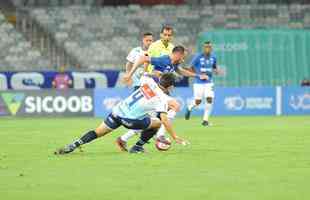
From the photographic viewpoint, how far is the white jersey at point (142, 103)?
53.9ft

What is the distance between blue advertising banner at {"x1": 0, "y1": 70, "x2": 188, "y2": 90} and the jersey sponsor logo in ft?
12.9

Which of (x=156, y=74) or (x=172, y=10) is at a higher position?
(x=156, y=74)

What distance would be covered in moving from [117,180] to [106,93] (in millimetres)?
21063

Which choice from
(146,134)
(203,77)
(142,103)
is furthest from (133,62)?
(203,77)

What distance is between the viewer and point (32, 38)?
1628 inches

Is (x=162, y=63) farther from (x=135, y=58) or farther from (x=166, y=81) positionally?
(x=166, y=81)

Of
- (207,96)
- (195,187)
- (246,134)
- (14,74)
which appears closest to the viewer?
(195,187)

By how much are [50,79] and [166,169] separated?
24041mm

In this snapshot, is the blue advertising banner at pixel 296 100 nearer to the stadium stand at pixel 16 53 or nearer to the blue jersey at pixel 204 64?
the blue jersey at pixel 204 64

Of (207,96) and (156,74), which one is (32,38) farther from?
(156,74)

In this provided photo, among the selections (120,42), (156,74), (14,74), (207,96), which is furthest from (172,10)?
(156,74)

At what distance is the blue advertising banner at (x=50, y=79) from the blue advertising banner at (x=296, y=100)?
4.34 meters

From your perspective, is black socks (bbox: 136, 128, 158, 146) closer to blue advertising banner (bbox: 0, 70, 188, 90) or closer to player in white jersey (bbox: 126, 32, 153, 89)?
player in white jersey (bbox: 126, 32, 153, 89)

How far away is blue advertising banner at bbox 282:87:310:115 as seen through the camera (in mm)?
35125
